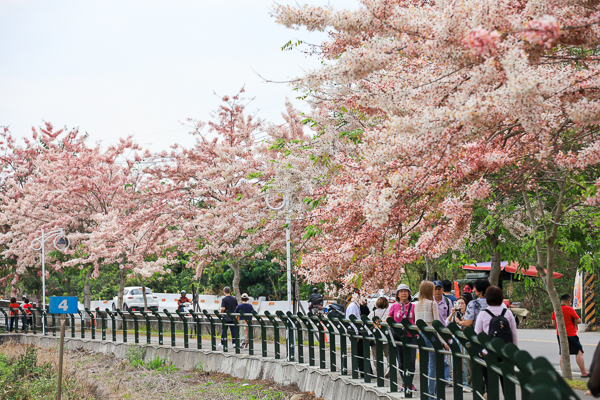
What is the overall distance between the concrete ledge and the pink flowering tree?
220 cm

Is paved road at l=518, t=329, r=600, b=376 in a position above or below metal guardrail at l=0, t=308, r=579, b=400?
below

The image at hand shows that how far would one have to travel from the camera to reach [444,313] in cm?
1076

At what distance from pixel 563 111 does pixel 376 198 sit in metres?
2.18

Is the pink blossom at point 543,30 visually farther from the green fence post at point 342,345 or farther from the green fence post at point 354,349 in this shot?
the green fence post at point 342,345

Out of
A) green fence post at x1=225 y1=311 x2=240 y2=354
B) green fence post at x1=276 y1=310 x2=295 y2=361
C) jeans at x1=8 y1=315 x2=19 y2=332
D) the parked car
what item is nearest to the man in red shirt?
green fence post at x1=276 y1=310 x2=295 y2=361

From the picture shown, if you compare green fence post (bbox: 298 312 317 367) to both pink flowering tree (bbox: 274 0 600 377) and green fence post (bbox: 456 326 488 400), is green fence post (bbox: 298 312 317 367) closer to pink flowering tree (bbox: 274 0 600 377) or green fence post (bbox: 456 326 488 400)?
pink flowering tree (bbox: 274 0 600 377)

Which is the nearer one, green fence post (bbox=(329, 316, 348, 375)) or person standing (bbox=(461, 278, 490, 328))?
person standing (bbox=(461, 278, 490, 328))

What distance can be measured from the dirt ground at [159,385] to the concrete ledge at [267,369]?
204 millimetres

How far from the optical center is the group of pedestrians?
7.75 metres

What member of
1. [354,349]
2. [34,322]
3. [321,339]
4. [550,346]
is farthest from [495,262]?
[34,322]

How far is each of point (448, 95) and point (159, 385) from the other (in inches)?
455

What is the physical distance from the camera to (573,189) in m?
12.6

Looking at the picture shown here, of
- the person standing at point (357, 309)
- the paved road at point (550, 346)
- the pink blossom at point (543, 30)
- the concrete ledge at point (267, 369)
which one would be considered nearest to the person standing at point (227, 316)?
the concrete ledge at point (267, 369)

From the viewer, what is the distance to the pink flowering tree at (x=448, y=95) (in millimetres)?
5590
